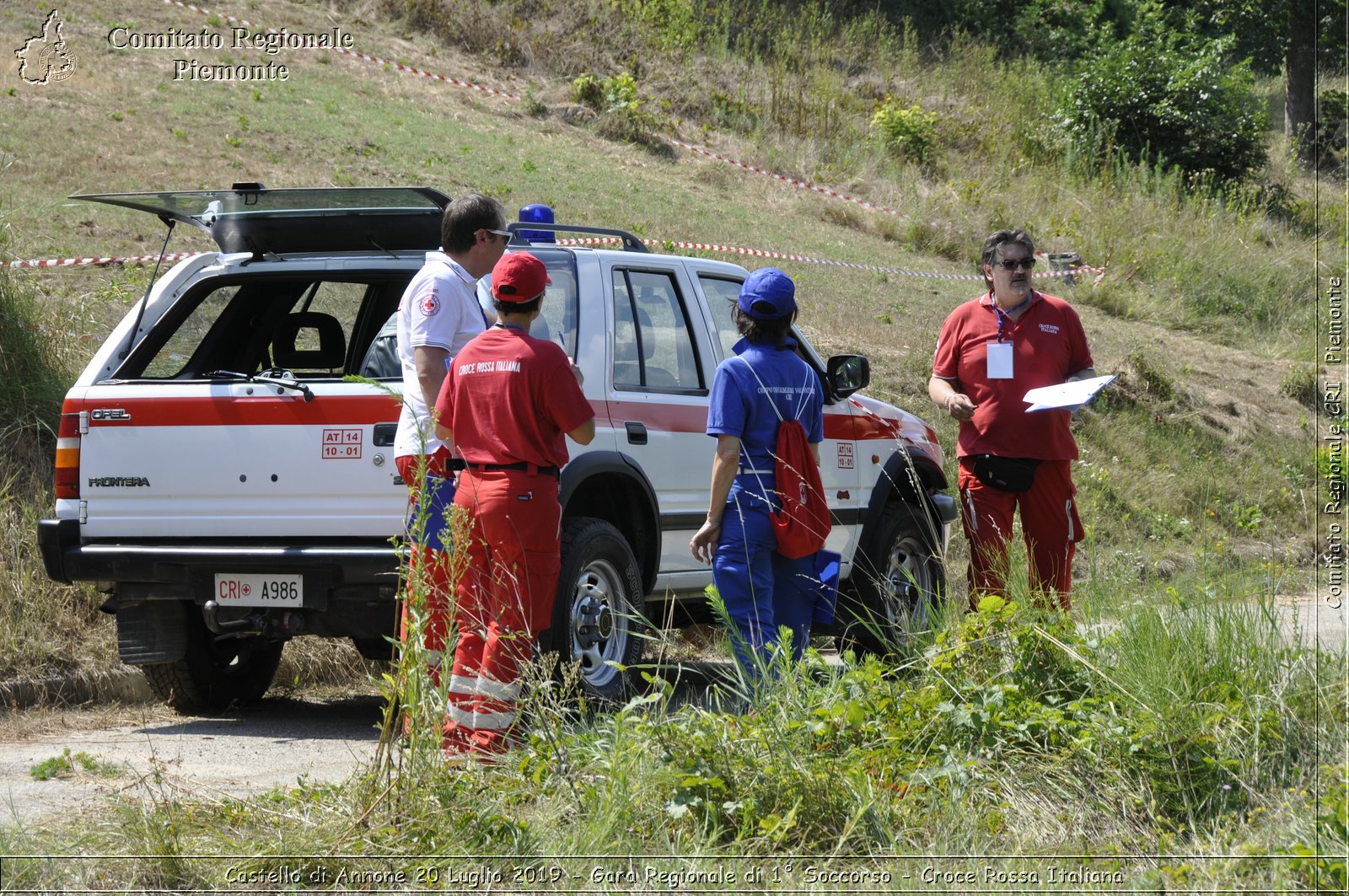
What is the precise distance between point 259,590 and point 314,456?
0.60 meters

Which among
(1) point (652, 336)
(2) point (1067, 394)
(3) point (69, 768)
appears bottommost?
(3) point (69, 768)

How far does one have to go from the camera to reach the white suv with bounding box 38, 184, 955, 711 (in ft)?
19.2

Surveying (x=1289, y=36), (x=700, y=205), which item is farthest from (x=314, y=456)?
(x=1289, y=36)

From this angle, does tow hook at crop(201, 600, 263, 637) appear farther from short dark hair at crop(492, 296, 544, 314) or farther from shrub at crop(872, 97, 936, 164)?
shrub at crop(872, 97, 936, 164)

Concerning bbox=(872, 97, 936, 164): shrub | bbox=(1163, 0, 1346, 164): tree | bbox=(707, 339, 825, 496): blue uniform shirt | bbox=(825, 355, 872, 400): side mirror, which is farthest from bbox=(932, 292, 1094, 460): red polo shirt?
bbox=(1163, 0, 1346, 164): tree

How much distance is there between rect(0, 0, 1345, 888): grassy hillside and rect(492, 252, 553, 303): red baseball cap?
1.47m

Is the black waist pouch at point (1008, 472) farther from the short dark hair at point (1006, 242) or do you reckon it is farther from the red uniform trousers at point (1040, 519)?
the short dark hair at point (1006, 242)

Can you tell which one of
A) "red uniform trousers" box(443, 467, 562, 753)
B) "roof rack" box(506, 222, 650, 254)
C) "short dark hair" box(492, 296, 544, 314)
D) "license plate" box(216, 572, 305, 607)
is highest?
"roof rack" box(506, 222, 650, 254)

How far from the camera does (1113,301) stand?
18781 millimetres

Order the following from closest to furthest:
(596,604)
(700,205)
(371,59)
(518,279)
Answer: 1. (518,279)
2. (596,604)
3. (700,205)
4. (371,59)

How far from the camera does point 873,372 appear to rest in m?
12.6

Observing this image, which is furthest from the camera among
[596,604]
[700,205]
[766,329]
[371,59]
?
[371,59]

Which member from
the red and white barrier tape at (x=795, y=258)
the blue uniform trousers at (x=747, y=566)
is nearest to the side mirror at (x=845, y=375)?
the blue uniform trousers at (x=747, y=566)

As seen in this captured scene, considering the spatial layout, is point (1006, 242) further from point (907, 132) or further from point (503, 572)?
point (907, 132)
